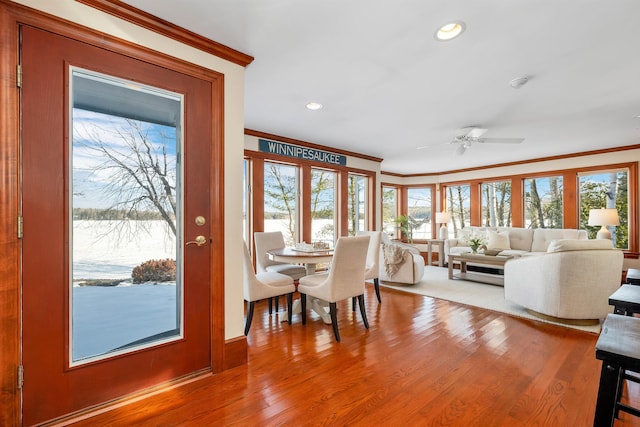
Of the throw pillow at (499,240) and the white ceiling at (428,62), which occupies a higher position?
the white ceiling at (428,62)

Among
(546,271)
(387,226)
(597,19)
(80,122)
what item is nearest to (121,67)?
(80,122)

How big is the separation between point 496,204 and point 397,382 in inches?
258

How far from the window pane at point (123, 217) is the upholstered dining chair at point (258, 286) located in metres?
0.81

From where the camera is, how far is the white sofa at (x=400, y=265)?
4.73 meters

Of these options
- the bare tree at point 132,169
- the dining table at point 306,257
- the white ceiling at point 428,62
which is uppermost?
the white ceiling at point 428,62

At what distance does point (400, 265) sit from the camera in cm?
476

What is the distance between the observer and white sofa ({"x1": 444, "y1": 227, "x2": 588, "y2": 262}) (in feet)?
18.7

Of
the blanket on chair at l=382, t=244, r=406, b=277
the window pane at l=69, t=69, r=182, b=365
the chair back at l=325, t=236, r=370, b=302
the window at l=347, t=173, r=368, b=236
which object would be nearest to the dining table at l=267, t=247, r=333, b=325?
the chair back at l=325, t=236, r=370, b=302

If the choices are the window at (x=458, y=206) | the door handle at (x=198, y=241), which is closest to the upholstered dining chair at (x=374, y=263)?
the door handle at (x=198, y=241)

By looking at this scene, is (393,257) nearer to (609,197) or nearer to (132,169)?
(132,169)

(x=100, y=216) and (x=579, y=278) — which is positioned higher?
(x=100, y=216)

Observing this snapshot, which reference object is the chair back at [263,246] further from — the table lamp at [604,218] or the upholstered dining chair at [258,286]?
the table lamp at [604,218]

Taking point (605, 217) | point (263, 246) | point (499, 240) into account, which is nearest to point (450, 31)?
point (263, 246)

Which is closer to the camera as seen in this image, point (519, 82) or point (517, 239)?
point (519, 82)
